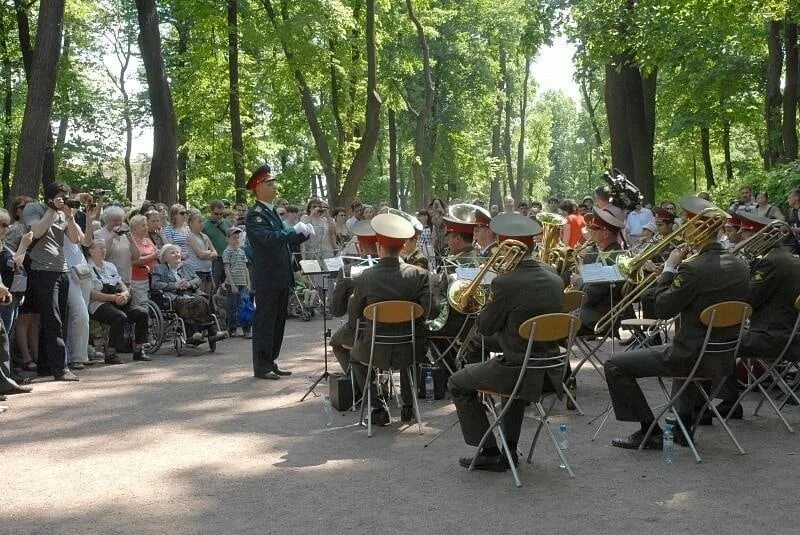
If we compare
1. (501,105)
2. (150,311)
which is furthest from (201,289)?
(501,105)

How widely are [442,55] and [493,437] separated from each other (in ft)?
129

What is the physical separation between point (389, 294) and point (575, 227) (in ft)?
31.2

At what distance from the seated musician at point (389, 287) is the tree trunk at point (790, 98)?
1672 centimetres

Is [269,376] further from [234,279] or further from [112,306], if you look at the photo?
[234,279]

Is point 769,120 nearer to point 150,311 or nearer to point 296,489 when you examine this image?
point 150,311

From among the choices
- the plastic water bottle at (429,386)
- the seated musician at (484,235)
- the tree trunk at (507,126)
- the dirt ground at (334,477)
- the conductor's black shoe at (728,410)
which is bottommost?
the dirt ground at (334,477)

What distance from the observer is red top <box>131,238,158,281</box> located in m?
13.7

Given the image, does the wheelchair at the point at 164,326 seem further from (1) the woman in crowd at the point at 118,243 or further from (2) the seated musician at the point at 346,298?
(2) the seated musician at the point at 346,298

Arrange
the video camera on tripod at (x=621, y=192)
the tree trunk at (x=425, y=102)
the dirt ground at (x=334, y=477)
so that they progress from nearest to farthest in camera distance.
A: the dirt ground at (x=334, y=477), the video camera on tripod at (x=621, y=192), the tree trunk at (x=425, y=102)

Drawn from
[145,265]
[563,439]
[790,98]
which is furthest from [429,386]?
[790,98]

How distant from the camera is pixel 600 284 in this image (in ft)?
34.9

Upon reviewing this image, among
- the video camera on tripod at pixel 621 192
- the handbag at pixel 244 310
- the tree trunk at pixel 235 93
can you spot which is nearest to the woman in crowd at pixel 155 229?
the handbag at pixel 244 310

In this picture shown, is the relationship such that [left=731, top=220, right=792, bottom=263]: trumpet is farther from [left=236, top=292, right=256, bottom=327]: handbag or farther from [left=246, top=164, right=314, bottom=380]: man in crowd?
[left=236, top=292, right=256, bottom=327]: handbag

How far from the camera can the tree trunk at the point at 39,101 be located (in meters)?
15.7
